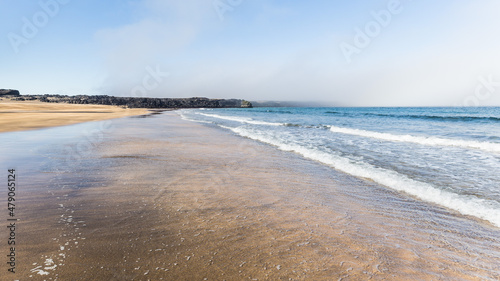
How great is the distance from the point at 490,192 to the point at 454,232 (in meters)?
2.93

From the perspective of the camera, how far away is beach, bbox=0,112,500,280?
281 centimetres

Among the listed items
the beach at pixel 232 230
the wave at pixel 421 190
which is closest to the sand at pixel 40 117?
the beach at pixel 232 230

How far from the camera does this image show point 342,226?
13.2 ft

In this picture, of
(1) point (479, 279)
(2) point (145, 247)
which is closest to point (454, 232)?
(1) point (479, 279)

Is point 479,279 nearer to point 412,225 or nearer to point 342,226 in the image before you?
point 412,225

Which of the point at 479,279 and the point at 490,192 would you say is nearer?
the point at 479,279
